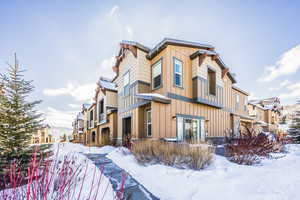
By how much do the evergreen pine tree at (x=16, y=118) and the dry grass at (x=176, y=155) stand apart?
144 inches

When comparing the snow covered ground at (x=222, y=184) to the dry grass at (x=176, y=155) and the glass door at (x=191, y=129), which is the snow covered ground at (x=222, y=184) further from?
the glass door at (x=191, y=129)

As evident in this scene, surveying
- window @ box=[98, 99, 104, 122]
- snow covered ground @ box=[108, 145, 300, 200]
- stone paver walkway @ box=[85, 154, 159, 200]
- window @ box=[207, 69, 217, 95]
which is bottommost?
stone paver walkway @ box=[85, 154, 159, 200]

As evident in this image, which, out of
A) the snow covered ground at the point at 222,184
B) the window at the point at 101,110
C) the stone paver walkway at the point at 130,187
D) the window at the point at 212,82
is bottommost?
the stone paver walkway at the point at 130,187

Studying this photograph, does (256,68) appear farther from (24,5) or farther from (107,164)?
(24,5)

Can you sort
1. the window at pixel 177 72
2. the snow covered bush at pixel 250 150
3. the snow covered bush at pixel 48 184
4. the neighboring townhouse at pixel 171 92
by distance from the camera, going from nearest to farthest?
the snow covered bush at pixel 48 184 → the snow covered bush at pixel 250 150 → the neighboring townhouse at pixel 171 92 → the window at pixel 177 72

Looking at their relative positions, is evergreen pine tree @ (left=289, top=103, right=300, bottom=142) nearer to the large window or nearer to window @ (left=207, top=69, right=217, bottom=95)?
window @ (left=207, top=69, right=217, bottom=95)

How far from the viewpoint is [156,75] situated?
34.1ft

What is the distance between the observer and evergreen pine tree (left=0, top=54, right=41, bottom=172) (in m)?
4.23

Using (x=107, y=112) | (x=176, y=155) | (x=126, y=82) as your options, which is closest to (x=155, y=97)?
(x=176, y=155)

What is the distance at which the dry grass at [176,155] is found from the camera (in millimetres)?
5238

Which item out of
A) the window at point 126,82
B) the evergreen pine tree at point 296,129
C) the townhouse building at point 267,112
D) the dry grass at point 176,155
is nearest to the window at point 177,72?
the window at point 126,82

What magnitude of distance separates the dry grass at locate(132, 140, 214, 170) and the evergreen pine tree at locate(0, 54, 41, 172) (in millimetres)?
3659

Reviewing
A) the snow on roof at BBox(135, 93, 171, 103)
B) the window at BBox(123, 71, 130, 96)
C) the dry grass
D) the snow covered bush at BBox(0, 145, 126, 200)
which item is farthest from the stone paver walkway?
the window at BBox(123, 71, 130, 96)

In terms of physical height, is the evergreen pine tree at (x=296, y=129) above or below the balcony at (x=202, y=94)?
below
